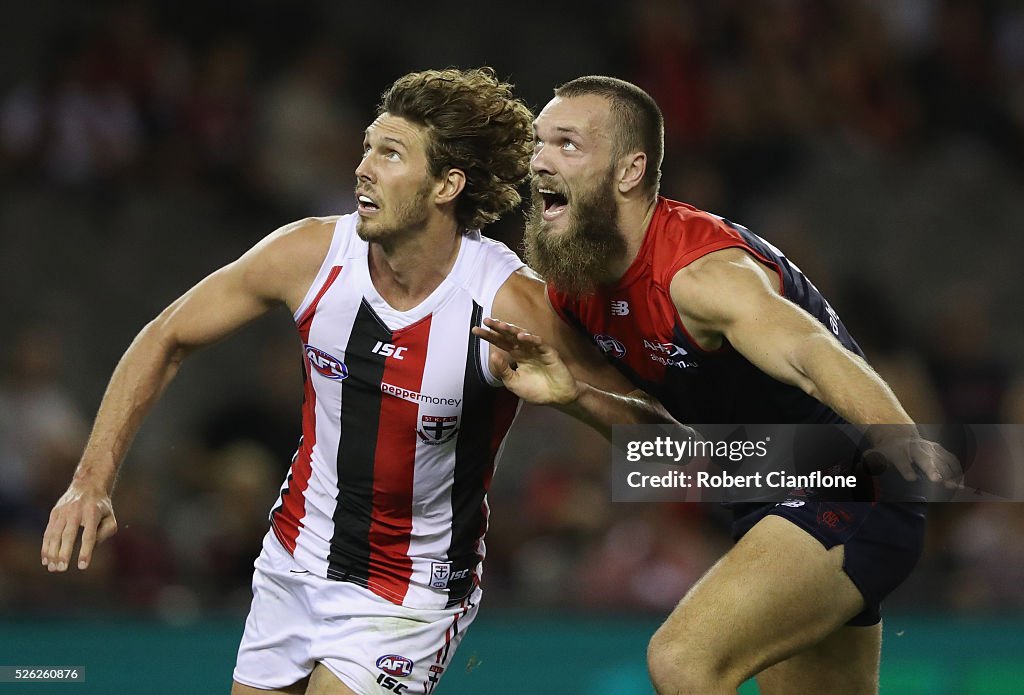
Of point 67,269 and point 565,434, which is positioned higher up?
point 67,269

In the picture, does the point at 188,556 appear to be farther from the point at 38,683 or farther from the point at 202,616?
the point at 38,683

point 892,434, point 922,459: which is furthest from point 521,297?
point 922,459

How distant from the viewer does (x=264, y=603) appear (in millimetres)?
4727

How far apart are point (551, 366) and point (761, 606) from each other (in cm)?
96

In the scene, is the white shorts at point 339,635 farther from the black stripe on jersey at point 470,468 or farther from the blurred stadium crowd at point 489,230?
the blurred stadium crowd at point 489,230

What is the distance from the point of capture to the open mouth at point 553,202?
4.65 metres

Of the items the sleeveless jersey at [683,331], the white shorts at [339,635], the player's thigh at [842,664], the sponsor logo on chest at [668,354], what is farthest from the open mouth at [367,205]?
the player's thigh at [842,664]

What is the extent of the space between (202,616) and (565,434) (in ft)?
9.67

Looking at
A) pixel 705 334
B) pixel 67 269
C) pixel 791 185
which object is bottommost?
pixel 705 334

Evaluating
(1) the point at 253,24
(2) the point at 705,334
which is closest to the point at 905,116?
(1) the point at 253,24

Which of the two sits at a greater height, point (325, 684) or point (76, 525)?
point (76, 525)

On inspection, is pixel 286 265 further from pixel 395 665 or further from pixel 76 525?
pixel 395 665

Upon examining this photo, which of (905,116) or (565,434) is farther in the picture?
(905,116)

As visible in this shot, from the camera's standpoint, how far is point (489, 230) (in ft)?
30.6
